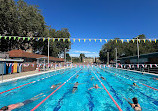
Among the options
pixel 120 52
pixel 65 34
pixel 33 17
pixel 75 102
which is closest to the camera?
pixel 75 102

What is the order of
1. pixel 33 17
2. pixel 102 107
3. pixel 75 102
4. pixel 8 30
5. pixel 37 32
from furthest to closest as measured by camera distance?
1. pixel 37 32
2. pixel 33 17
3. pixel 8 30
4. pixel 75 102
5. pixel 102 107

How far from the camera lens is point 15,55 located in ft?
65.8

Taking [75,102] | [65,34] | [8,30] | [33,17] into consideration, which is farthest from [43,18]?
[75,102]

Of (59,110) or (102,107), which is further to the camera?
(102,107)

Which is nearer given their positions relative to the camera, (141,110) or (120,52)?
(141,110)

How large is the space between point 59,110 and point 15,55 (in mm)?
19112

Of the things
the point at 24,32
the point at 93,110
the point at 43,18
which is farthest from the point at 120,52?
the point at 93,110

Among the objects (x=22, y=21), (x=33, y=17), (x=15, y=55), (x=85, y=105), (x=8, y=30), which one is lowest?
(x=85, y=105)

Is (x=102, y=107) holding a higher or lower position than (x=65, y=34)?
lower

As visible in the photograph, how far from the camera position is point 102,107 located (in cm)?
591

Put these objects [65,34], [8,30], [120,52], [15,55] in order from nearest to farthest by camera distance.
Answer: [15,55], [8,30], [65,34], [120,52]

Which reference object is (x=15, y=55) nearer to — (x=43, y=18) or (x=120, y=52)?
(x=43, y=18)

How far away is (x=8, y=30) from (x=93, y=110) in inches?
1071

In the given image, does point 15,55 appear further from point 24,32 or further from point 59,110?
point 59,110
